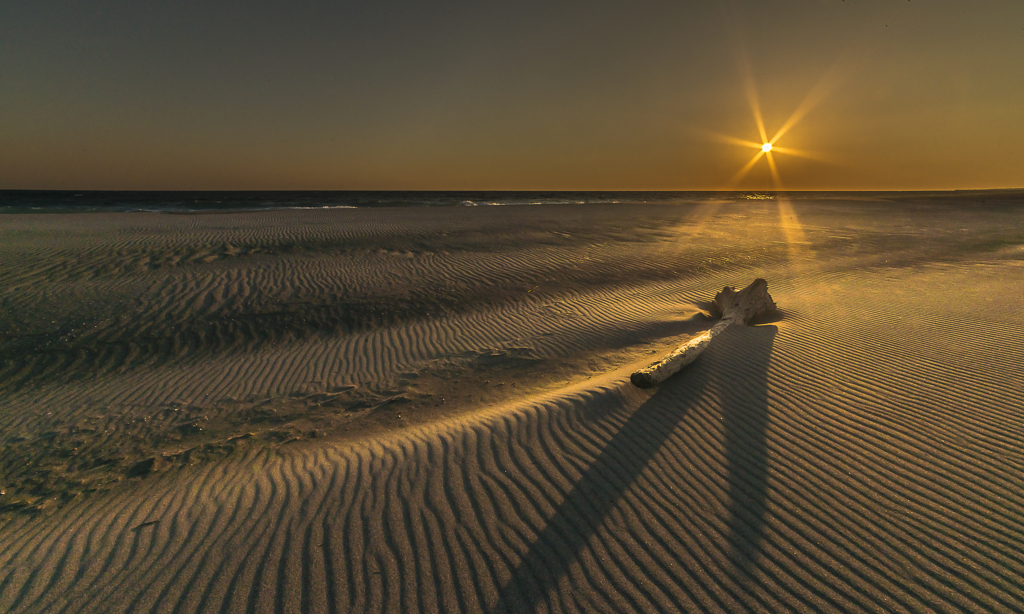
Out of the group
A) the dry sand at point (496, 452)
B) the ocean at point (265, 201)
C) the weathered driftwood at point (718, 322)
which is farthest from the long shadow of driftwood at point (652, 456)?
the ocean at point (265, 201)

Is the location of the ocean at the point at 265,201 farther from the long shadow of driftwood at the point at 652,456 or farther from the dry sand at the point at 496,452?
the long shadow of driftwood at the point at 652,456

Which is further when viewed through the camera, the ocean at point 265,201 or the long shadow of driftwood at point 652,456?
the ocean at point 265,201

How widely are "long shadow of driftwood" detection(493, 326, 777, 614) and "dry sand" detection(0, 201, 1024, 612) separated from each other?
0.02 metres

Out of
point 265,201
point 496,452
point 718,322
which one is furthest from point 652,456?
point 265,201

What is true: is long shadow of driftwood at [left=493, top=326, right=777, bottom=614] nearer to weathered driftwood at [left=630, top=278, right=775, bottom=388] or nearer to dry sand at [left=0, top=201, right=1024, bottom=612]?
A: dry sand at [left=0, top=201, right=1024, bottom=612]

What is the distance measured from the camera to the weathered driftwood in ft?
17.8

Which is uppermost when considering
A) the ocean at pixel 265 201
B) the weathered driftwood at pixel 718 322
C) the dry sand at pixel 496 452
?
the ocean at pixel 265 201

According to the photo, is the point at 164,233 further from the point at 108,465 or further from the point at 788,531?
the point at 788,531

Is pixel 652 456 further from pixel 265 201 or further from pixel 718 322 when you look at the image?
pixel 265 201

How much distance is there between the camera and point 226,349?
8.23 m

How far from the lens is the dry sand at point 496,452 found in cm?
293

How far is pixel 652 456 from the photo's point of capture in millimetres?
4152

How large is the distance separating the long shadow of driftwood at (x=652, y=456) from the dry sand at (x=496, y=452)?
0.02m

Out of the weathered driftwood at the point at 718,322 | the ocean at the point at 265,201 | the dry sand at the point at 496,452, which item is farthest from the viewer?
the ocean at the point at 265,201
